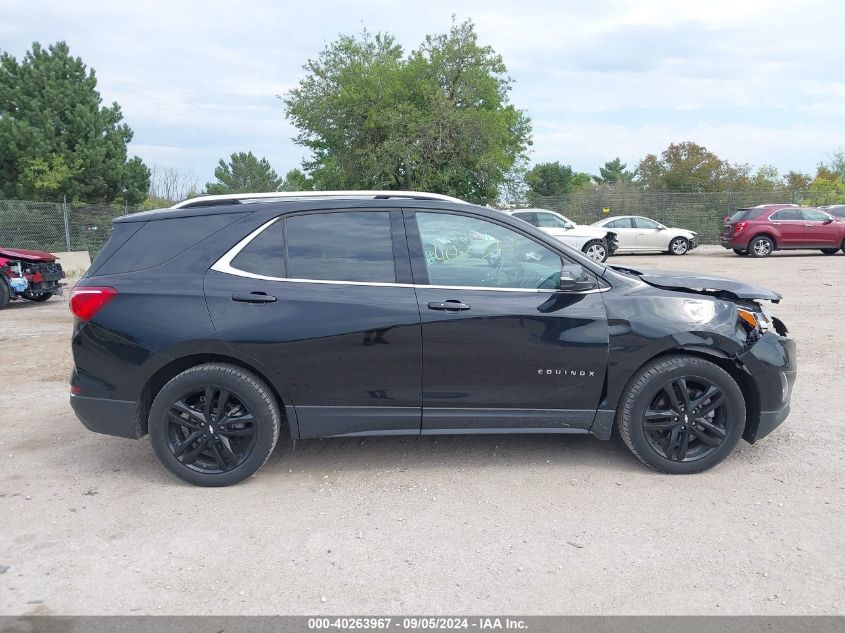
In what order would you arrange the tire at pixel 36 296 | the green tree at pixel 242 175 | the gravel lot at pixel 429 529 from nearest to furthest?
the gravel lot at pixel 429 529
the tire at pixel 36 296
the green tree at pixel 242 175

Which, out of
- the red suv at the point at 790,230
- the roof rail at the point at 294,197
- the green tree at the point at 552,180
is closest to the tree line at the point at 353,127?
the red suv at the point at 790,230

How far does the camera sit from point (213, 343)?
13.6ft

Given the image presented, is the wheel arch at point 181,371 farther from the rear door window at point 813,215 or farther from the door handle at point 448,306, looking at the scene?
the rear door window at point 813,215

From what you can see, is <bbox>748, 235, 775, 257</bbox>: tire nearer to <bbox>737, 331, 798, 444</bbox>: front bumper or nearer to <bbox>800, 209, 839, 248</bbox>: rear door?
<bbox>800, 209, 839, 248</bbox>: rear door

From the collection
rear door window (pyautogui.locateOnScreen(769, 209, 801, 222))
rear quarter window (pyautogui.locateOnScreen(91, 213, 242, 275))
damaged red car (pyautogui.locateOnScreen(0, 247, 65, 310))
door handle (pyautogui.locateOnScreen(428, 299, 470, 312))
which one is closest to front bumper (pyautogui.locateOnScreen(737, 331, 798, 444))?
door handle (pyautogui.locateOnScreen(428, 299, 470, 312))

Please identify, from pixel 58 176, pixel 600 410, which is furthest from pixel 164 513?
pixel 58 176

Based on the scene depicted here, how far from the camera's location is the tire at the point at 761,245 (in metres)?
22.0

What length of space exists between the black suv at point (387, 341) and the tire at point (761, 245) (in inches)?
776

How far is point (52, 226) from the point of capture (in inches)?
810

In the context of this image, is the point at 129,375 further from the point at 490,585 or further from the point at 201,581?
the point at 490,585

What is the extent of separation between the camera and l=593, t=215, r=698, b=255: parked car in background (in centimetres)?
2389

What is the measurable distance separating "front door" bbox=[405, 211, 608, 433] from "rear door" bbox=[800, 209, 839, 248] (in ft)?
68.7

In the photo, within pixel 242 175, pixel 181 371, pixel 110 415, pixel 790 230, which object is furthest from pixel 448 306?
pixel 242 175

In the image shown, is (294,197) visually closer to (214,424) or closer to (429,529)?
(214,424)
